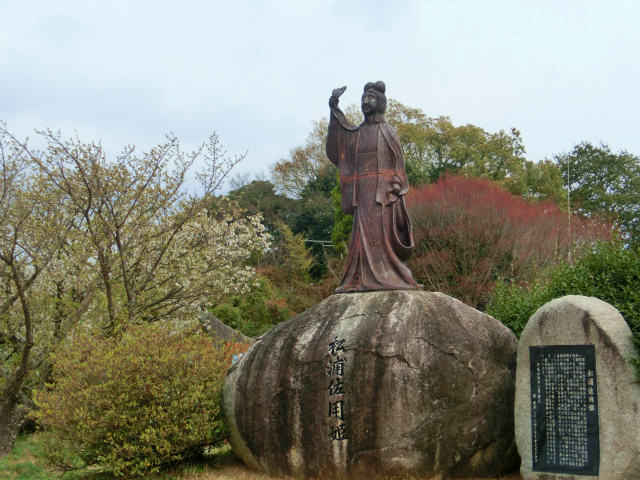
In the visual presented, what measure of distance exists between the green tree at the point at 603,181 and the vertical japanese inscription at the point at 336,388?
22.0m

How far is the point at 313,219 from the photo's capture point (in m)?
30.8

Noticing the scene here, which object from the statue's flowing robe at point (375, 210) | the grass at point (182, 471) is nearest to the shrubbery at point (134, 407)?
the grass at point (182, 471)

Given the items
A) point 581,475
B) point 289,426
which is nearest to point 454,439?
point 581,475

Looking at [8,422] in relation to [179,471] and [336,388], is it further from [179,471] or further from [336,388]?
[336,388]

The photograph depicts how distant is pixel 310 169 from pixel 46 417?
26066 mm

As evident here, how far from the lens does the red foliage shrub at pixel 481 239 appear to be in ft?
62.3

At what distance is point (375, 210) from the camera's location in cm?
809

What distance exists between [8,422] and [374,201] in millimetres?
7364

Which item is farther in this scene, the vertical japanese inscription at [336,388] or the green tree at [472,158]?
the green tree at [472,158]

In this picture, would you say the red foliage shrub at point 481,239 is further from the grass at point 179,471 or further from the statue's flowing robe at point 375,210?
the grass at point 179,471

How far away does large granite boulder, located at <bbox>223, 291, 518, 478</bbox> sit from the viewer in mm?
6551

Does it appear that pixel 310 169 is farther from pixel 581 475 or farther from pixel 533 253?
pixel 581 475

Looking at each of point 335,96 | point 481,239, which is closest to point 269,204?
point 481,239

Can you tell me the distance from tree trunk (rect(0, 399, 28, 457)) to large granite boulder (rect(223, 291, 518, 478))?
528cm
